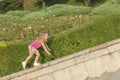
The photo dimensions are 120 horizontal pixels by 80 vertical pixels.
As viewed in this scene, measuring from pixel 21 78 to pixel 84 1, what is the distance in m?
Answer: 9.72

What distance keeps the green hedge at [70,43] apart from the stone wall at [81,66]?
2.11 feet

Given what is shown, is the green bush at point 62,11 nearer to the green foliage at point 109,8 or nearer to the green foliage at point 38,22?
the green foliage at point 38,22

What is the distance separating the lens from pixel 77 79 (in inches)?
444

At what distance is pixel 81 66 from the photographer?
36.9 ft

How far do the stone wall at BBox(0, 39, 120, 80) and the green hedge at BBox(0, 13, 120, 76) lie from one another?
Result: 0.64 metres

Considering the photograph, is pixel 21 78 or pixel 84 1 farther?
pixel 84 1

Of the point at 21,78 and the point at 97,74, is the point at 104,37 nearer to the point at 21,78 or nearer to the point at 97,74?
the point at 97,74

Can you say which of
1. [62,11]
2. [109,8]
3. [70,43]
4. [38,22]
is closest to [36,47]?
[70,43]

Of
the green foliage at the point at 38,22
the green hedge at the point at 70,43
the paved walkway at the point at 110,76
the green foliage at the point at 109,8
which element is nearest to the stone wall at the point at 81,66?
the paved walkway at the point at 110,76

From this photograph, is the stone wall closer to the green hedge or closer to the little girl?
the little girl

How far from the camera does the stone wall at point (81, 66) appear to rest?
11.1m

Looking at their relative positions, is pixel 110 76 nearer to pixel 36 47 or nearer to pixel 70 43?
pixel 70 43

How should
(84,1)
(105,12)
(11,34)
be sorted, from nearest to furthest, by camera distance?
(11,34), (105,12), (84,1)

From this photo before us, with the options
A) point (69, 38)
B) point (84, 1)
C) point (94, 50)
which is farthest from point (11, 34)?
point (84, 1)
